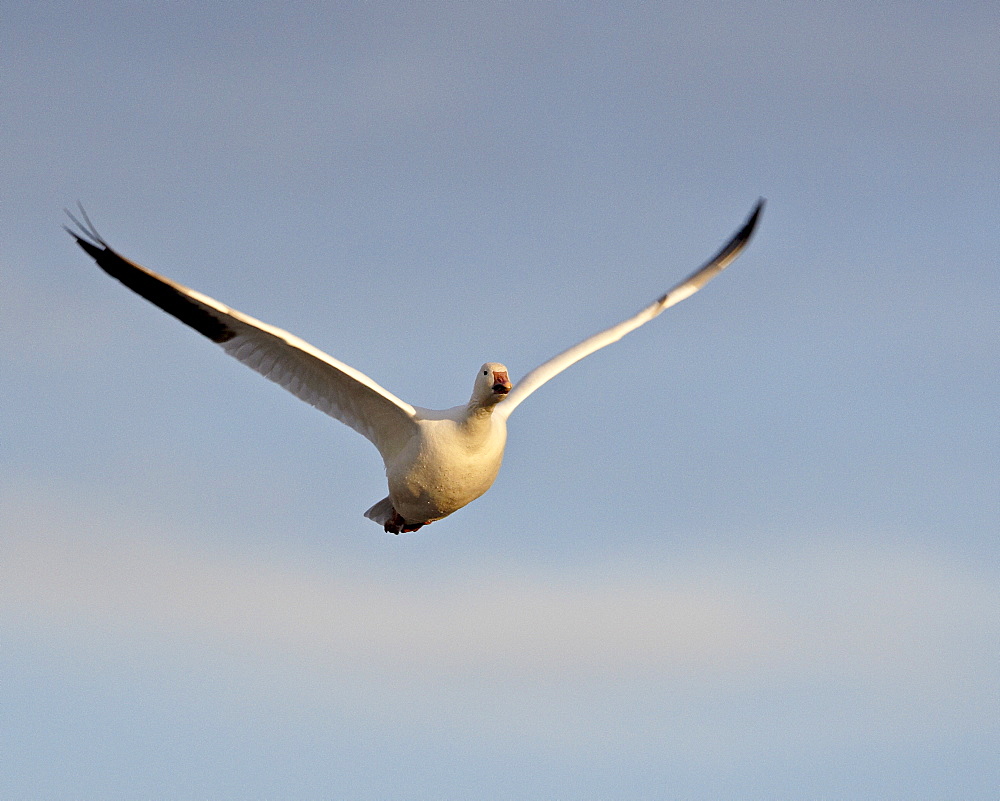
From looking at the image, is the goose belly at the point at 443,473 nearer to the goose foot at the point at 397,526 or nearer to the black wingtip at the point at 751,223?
the goose foot at the point at 397,526

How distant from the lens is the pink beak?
47.7ft

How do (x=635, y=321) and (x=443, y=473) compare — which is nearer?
(x=443, y=473)

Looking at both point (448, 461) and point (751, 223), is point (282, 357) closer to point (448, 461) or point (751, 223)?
point (448, 461)

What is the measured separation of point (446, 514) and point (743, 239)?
745 cm

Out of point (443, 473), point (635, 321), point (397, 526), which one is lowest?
point (443, 473)

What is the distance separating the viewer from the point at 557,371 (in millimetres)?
17438

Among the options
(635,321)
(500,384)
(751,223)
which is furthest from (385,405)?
(751,223)

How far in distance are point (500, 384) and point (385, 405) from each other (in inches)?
72.3

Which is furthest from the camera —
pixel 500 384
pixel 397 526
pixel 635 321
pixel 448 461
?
pixel 635 321

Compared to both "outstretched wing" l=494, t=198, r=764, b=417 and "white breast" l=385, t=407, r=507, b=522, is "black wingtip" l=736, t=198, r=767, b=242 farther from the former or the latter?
"white breast" l=385, t=407, r=507, b=522

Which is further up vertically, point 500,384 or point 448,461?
point 500,384

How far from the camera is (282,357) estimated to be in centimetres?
1580

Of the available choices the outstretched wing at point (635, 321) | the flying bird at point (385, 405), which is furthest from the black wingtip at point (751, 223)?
the flying bird at point (385, 405)

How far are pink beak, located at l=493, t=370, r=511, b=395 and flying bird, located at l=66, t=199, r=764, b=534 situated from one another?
0.05 ft
